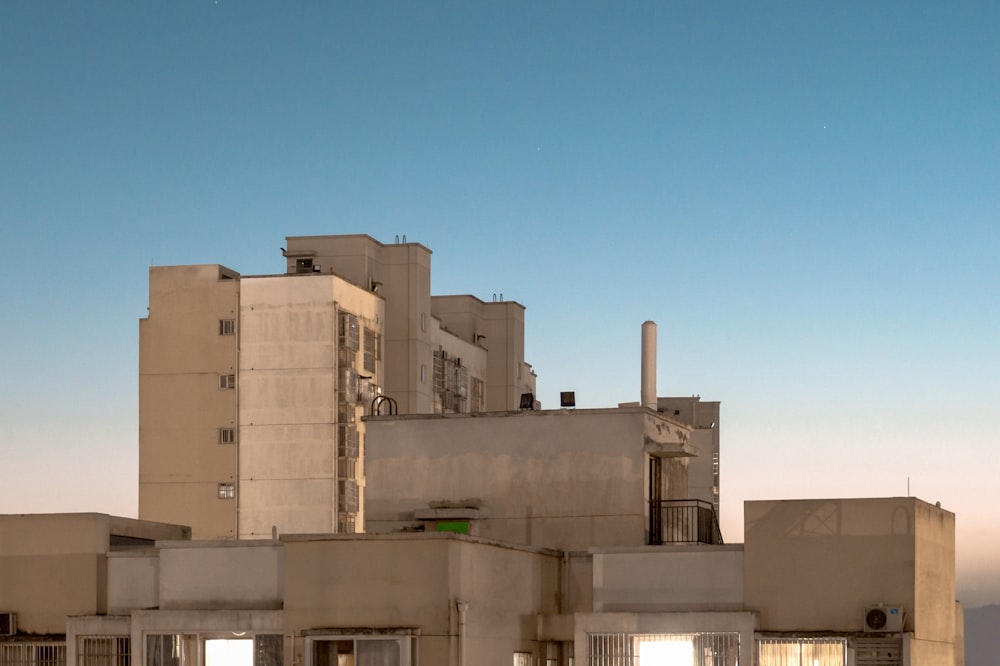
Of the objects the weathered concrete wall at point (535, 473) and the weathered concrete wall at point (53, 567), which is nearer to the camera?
the weathered concrete wall at point (53, 567)

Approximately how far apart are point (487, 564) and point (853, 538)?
8.04 meters

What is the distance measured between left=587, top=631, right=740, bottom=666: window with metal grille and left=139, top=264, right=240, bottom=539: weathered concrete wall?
68445mm

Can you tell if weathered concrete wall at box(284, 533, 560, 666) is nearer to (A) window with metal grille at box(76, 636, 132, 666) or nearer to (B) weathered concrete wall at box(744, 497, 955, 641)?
A: (A) window with metal grille at box(76, 636, 132, 666)

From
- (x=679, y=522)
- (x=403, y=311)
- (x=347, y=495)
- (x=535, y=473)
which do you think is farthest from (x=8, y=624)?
(x=403, y=311)

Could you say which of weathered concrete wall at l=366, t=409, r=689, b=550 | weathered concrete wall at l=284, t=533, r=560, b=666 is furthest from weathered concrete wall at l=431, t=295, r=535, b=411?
weathered concrete wall at l=284, t=533, r=560, b=666

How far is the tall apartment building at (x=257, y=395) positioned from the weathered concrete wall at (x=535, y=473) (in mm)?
57921

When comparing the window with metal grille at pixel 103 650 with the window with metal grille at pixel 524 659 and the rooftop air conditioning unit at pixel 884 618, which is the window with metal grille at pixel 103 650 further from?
the rooftop air conditioning unit at pixel 884 618

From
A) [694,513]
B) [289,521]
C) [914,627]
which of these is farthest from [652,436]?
[289,521]

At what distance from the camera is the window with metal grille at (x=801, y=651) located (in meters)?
38.9

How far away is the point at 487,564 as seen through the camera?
127 ft

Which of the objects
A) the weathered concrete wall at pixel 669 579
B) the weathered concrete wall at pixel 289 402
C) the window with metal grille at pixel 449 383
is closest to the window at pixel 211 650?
the weathered concrete wall at pixel 669 579

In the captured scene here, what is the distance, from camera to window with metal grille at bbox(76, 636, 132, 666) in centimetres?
4166

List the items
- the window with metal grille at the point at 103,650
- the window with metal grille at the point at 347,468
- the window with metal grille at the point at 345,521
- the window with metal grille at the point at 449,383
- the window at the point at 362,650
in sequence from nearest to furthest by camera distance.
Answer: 1. the window at the point at 362,650
2. the window with metal grille at the point at 103,650
3. the window with metal grille at the point at 345,521
4. the window with metal grille at the point at 347,468
5. the window with metal grille at the point at 449,383

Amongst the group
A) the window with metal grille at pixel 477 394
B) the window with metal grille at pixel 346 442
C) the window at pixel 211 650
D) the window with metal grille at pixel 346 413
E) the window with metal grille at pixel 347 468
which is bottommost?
the window at pixel 211 650
